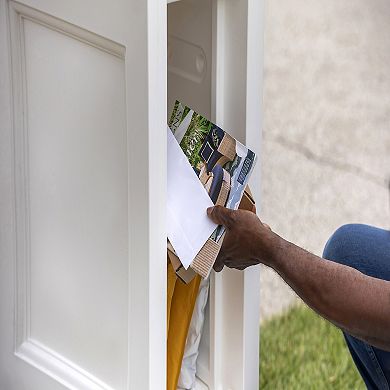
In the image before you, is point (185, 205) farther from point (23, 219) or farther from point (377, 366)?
point (377, 366)

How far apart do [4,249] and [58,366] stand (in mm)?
231

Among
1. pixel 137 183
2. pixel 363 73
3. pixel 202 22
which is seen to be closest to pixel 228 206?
pixel 137 183

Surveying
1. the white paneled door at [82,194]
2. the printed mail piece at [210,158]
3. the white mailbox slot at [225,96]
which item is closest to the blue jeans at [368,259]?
the white mailbox slot at [225,96]

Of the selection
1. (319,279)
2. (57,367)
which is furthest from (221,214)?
(57,367)

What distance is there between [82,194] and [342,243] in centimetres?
50

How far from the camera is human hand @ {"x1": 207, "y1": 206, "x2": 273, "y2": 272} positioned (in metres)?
1.38

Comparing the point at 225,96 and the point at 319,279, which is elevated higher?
the point at 225,96

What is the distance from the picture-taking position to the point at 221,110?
1.50m

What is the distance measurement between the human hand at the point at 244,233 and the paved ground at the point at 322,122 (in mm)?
1203

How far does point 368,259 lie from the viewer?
5.18ft

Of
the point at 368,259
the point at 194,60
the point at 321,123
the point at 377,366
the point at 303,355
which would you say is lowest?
the point at 303,355

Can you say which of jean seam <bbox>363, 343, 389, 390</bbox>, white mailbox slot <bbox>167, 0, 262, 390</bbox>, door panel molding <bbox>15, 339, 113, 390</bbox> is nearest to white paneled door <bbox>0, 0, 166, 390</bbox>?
door panel molding <bbox>15, 339, 113, 390</bbox>

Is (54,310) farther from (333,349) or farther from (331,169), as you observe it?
(331,169)

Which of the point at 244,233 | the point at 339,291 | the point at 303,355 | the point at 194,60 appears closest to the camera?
the point at 339,291
